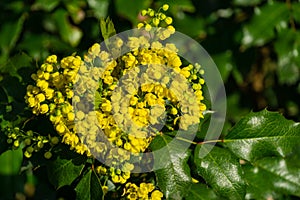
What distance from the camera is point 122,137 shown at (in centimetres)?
129

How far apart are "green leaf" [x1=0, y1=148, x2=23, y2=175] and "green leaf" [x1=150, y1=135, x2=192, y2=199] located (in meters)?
0.40

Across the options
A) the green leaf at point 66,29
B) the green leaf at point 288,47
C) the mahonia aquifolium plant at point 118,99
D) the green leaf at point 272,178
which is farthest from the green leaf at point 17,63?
the green leaf at point 288,47

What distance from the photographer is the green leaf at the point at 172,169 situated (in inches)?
54.3

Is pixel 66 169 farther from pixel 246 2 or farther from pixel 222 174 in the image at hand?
pixel 246 2

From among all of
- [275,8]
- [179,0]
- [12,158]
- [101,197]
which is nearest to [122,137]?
[101,197]

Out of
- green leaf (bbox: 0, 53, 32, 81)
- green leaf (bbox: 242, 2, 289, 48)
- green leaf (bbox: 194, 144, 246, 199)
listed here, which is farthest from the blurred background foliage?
green leaf (bbox: 194, 144, 246, 199)

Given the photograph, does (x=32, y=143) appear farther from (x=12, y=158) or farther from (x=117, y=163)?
(x=117, y=163)

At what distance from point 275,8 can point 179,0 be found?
1.31 feet

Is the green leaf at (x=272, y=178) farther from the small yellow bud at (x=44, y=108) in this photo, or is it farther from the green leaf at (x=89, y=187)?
the small yellow bud at (x=44, y=108)

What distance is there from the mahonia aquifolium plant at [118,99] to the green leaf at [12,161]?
20cm

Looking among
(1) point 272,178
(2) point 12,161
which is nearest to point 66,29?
(2) point 12,161

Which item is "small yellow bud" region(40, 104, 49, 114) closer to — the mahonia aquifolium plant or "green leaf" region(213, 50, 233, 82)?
the mahonia aquifolium plant

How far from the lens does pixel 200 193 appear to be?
1.52 metres

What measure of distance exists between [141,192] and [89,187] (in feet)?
0.47
